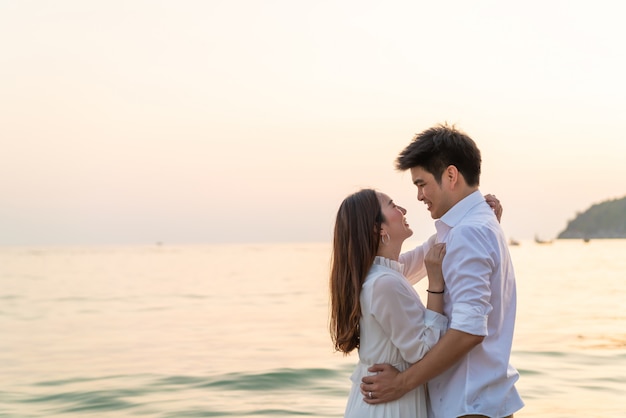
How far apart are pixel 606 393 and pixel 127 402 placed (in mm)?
5000

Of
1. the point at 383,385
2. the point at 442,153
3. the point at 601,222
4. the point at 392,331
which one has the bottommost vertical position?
the point at 601,222

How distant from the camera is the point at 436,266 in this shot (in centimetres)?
304

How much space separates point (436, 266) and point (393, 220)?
279 millimetres

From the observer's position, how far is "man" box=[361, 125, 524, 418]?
2.89 meters

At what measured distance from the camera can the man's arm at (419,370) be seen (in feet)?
9.50

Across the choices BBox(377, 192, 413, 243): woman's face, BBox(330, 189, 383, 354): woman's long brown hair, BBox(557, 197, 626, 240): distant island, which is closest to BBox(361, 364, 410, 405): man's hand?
BBox(330, 189, 383, 354): woman's long brown hair

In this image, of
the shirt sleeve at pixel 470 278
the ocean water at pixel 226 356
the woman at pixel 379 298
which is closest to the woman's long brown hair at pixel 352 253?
the woman at pixel 379 298

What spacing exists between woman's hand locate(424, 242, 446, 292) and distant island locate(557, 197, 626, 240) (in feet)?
435

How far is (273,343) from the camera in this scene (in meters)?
12.7

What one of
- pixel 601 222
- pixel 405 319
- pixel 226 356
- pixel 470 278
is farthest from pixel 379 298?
pixel 601 222

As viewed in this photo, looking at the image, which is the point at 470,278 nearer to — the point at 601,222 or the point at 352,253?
the point at 352,253

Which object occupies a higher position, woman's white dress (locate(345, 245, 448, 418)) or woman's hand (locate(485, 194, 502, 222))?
woman's hand (locate(485, 194, 502, 222))

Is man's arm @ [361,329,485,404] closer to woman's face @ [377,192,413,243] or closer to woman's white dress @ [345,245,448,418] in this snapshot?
woman's white dress @ [345,245,448,418]

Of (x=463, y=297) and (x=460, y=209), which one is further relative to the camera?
(x=460, y=209)
